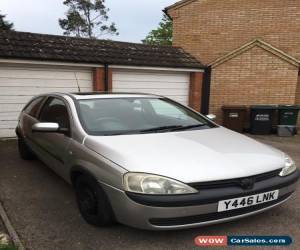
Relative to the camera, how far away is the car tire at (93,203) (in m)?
2.96

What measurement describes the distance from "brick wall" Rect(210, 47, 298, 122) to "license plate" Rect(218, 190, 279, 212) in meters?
7.89

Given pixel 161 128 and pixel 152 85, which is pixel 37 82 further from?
pixel 161 128

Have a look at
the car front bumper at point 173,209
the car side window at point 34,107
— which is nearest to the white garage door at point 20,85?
the car side window at point 34,107

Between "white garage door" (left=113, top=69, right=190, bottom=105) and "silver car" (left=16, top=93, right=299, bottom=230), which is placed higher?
"white garage door" (left=113, top=69, right=190, bottom=105)

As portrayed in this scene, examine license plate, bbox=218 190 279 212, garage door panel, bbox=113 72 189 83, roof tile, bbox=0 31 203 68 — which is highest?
roof tile, bbox=0 31 203 68

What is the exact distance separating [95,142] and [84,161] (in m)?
0.23

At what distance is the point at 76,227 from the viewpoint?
3.24 m

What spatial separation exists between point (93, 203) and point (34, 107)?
2.78 m

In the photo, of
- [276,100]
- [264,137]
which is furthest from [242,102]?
[264,137]

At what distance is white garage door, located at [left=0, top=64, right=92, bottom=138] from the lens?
7989mm

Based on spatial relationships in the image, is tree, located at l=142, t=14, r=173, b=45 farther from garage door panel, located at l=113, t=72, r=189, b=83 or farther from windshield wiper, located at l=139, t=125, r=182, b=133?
windshield wiper, located at l=139, t=125, r=182, b=133

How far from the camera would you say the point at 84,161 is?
3240mm

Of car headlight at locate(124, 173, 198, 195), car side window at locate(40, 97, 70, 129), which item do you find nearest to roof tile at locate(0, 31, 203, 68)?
car side window at locate(40, 97, 70, 129)

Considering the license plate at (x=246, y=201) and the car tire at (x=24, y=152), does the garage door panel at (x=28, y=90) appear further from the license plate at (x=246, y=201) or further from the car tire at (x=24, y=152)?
the license plate at (x=246, y=201)
